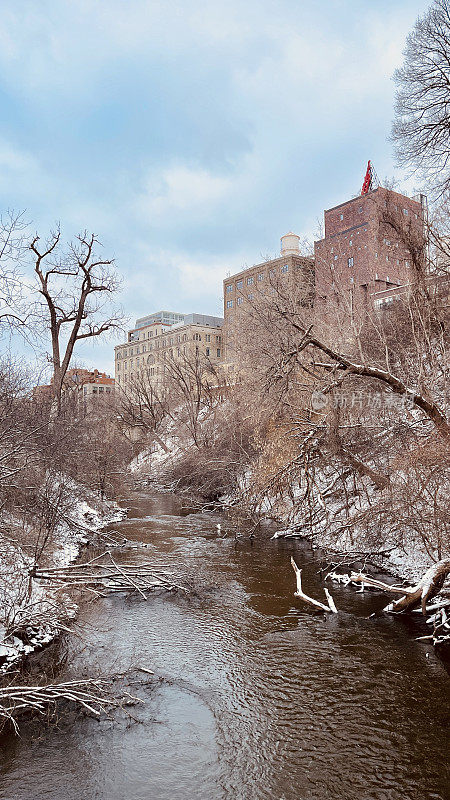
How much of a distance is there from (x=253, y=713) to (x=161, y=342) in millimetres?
90815

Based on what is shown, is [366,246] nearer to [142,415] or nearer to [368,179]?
[368,179]

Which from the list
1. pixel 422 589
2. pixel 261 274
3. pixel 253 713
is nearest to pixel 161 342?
pixel 261 274

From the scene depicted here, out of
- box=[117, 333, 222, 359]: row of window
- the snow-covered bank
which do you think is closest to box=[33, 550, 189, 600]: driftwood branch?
the snow-covered bank

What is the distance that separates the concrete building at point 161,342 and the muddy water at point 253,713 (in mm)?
66531

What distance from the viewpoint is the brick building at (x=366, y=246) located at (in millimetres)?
17109

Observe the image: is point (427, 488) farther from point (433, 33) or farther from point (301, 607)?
point (433, 33)

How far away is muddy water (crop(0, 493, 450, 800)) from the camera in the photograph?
6062mm

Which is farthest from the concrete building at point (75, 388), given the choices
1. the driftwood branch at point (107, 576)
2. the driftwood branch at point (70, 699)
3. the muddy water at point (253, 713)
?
the driftwood branch at point (70, 699)

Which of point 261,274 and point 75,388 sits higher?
point 261,274

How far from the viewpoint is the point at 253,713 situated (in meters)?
7.44

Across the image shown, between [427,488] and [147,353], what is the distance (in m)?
92.0

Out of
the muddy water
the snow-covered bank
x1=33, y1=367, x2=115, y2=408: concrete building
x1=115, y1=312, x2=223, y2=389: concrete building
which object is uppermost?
x1=115, y1=312, x2=223, y2=389: concrete building

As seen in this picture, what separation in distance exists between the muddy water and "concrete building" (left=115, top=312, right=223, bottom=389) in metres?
66.5

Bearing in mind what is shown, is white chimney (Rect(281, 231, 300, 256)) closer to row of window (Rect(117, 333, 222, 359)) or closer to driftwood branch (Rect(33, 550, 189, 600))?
row of window (Rect(117, 333, 222, 359))
